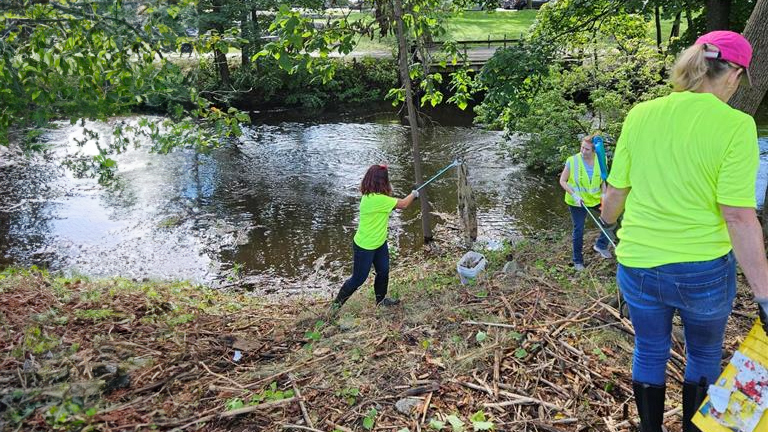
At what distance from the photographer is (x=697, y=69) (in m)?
2.39

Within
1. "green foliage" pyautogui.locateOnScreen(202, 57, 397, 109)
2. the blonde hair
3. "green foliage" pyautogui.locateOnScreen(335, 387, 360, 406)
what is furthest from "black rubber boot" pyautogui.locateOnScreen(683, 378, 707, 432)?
"green foliage" pyautogui.locateOnScreen(202, 57, 397, 109)

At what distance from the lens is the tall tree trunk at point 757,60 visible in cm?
457

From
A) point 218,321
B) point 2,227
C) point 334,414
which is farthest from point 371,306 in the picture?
point 2,227

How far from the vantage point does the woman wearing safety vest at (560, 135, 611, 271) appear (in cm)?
652

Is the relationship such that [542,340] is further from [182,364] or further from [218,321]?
[218,321]

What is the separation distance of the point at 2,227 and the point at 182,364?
33.1 feet

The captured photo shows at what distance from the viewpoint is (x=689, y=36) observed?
45.7ft

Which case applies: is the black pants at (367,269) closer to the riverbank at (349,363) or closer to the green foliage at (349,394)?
the riverbank at (349,363)

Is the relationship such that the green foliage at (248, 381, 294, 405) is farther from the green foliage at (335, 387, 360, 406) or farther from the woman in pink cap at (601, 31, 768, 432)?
the woman in pink cap at (601, 31, 768, 432)

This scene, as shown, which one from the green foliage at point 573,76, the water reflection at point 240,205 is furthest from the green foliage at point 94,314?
the green foliage at point 573,76

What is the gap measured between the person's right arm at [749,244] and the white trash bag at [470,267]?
14.0 ft

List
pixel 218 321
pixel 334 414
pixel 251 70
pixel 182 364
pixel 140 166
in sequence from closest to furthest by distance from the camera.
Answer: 1. pixel 334 414
2. pixel 182 364
3. pixel 218 321
4. pixel 140 166
5. pixel 251 70

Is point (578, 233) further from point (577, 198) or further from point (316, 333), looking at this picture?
point (316, 333)

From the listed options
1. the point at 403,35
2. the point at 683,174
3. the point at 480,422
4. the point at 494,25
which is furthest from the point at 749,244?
the point at 494,25
